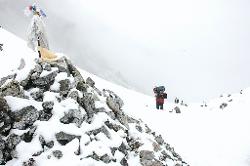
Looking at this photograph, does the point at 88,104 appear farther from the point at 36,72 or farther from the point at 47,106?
the point at 36,72

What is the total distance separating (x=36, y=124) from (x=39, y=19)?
928 centimetres

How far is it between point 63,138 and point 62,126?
1.82 ft

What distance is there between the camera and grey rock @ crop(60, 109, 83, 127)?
15.5 metres

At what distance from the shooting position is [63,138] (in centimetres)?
1474

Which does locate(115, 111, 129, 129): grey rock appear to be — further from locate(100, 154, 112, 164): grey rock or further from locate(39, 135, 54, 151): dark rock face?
locate(39, 135, 54, 151): dark rock face

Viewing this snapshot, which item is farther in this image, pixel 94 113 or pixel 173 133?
pixel 173 133

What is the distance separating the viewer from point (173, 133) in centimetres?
2380

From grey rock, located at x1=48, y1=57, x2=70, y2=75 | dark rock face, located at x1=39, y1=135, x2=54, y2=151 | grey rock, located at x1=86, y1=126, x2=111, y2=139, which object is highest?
grey rock, located at x1=48, y1=57, x2=70, y2=75

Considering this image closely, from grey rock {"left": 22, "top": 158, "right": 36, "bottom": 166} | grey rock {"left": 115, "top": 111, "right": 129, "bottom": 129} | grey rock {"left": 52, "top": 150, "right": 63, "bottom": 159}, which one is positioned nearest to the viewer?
grey rock {"left": 22, "top": 158, "right": 36, "bottom": 166}

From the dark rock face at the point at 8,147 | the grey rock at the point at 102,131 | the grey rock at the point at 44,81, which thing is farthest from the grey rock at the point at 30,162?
the grey rock at the point at 44,81

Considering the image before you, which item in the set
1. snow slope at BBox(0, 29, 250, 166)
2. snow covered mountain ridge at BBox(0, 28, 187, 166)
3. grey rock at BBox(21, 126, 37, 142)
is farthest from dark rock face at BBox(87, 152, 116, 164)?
snow slope at BBox(0, 29, 250, 166)

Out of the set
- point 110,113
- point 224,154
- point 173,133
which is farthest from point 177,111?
point 110,113

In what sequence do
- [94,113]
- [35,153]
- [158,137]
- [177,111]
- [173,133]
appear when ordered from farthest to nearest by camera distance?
[177,111], [173,133], [158,137], [94,113], [35,153]

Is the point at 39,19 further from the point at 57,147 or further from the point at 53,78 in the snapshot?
the point at 57,147
